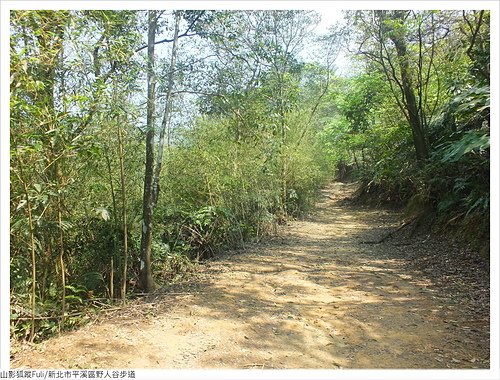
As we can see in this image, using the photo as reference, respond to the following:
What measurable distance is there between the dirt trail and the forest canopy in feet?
2.30

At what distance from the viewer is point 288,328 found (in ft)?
11.5

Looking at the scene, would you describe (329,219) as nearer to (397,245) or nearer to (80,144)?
(397,245)

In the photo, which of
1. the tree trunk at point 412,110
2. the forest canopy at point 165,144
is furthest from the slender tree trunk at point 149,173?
the tree trunk at point 412,110

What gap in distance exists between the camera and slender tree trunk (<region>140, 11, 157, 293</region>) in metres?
4.37

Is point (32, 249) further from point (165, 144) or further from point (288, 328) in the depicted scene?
point (165, 144)

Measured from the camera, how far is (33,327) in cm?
323

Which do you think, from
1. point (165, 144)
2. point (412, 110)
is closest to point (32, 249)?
point (165, 144)

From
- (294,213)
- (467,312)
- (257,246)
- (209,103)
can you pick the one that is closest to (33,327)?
(209,103)

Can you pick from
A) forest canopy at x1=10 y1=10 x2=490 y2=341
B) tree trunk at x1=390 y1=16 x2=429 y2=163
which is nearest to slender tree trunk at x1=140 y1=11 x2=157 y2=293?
forest canopy at x1=10 y1=10 x2=490 y2=341

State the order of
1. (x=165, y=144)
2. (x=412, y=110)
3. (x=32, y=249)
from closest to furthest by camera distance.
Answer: (x=32, y=249) → (x=165, y=144) → (x=412, y=110)

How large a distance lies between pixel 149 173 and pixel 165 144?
2681 mm

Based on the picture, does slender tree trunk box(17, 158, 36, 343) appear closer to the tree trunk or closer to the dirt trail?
the dirt trail

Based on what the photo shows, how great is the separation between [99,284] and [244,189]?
391 centimetres

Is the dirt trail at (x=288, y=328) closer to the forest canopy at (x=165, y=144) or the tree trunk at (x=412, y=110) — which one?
the forest canopy at (x=165, y=144)
